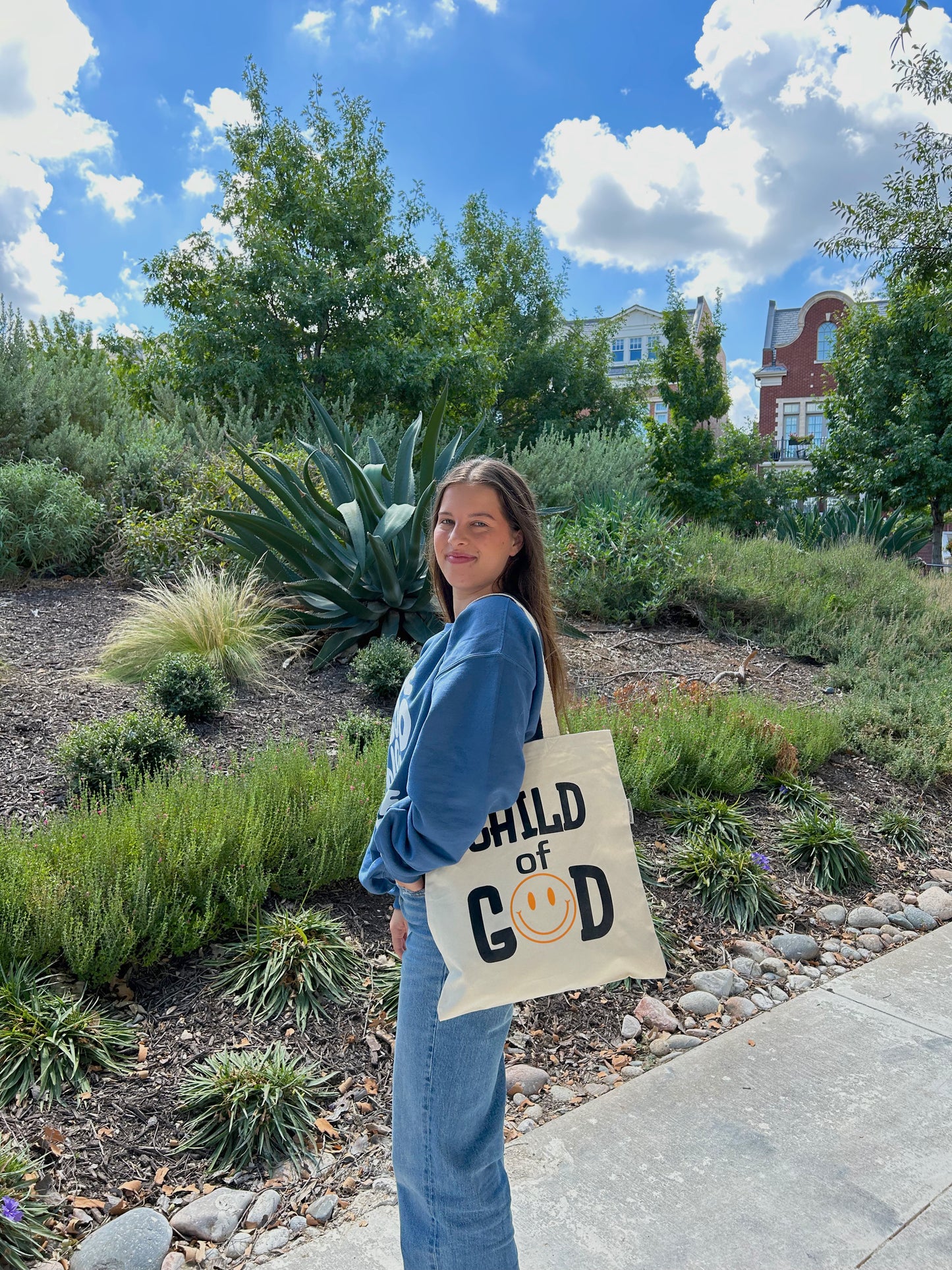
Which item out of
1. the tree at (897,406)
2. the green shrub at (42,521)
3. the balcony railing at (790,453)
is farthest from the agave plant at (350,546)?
the balcony railing at (790,453)

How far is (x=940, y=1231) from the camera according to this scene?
7.45 ft

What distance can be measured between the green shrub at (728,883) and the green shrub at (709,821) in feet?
0.58

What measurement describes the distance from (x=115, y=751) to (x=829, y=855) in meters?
3.57

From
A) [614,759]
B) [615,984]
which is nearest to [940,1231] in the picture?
[615,984]

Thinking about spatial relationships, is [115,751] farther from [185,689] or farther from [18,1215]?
[18,1215]

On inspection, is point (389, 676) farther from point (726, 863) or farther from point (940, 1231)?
point (940, 1231)

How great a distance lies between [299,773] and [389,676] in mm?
1632

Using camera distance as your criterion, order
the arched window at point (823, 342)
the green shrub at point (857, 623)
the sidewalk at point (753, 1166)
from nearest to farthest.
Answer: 1. the sidewalk at point (753, 1166)
2. the green shrub at point (857, 623)
3. the arched window at point (823, 342)

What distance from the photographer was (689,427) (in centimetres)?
2070

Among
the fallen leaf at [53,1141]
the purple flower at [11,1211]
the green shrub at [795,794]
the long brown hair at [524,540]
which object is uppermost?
the long brown hair at [524,540]

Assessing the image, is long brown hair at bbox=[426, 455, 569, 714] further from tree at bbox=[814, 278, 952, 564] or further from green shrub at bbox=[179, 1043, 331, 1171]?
tree at bbox=[814, 278, 952, 564]

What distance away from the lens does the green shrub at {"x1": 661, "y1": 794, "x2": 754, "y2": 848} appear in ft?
15.0

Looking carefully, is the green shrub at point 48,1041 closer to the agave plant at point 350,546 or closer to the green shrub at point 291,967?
the green shrub at point 291,967

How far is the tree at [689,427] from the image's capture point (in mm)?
20672
